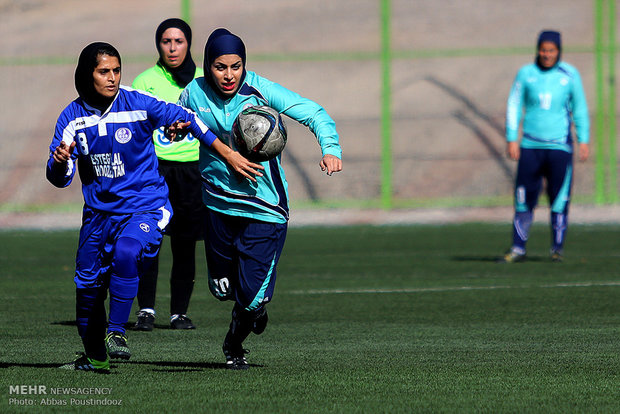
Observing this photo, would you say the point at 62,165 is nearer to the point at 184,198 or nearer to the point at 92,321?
the point at 92,321

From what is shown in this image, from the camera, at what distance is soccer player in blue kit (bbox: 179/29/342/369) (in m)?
7.17

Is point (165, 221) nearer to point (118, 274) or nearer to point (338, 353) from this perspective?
point (118, 274)

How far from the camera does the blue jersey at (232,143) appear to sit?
7.17 meters

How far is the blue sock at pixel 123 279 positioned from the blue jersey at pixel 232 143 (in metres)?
0.56

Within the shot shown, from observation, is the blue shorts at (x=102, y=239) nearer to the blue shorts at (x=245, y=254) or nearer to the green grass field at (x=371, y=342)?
the blue shorts at (x=245, y=254)

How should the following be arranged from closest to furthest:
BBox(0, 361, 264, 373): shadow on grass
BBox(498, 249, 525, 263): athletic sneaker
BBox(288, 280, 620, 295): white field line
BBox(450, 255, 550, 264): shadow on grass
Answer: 1. BBox(0, 361, 264, 373): shadow on grass
2. BBox(288, 280, 620, 295): white field line
3. BBox(498, 249, 525, 263): athletic sneaker
4. BBox(450, 255, 550, 264): shadow on grass

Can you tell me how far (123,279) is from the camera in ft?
23.2

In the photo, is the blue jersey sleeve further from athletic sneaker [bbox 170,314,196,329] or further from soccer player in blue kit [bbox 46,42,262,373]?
athletic sneaker [bbox 170,314,196,329]

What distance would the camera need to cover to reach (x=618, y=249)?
1559cm

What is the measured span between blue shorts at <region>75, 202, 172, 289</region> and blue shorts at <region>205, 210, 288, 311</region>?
1.19ft

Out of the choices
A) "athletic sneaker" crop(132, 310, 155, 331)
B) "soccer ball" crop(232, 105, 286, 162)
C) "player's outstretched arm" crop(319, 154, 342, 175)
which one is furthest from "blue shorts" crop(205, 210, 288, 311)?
"athletic sneaker" crop(132, 310, 155, 331)

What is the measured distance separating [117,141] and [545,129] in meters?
8.15

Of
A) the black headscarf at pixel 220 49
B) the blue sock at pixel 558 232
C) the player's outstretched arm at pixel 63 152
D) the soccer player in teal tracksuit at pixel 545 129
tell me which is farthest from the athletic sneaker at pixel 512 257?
the player's outstretched arm at pixel 63 152

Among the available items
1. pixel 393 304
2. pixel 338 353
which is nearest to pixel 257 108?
pixel 338 353
